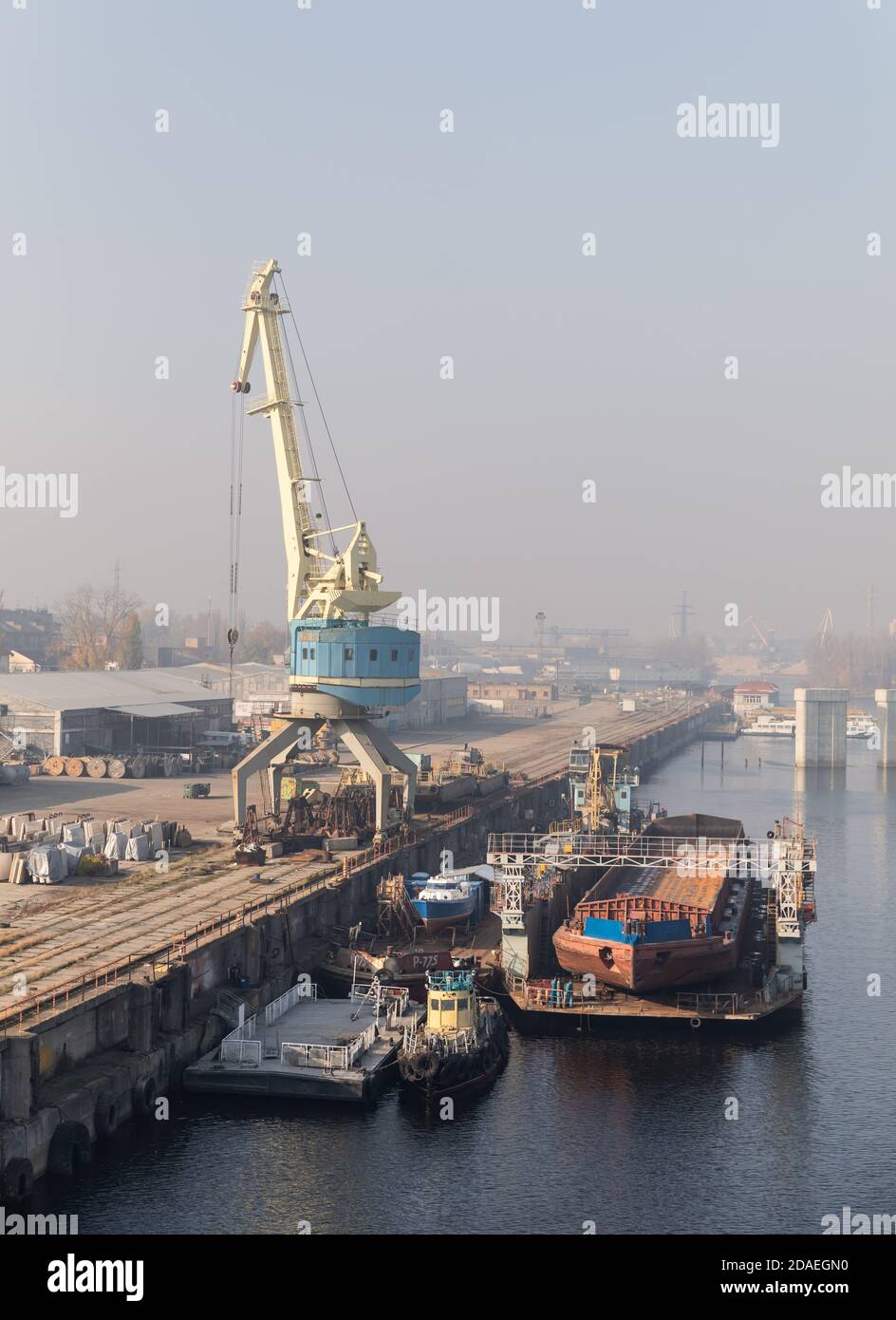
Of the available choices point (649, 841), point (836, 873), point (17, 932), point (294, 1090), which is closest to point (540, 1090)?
point (294, 1090)

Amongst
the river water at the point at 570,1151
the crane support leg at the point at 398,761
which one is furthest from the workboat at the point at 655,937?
the crane support leg at the point at 398,761

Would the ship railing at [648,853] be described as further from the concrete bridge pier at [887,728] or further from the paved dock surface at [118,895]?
the concrete bridge pier at [887,728]

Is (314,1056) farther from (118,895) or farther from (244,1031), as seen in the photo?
(118,895)

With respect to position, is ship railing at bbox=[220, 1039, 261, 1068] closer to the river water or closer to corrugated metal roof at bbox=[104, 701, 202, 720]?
the river water

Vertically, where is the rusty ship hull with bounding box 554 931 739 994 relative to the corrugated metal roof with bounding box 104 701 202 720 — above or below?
below

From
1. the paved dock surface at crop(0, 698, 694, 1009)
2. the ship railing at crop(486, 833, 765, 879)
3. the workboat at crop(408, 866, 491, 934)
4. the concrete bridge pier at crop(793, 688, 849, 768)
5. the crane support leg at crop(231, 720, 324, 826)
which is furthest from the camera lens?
the concrete bridge pier at crop(793, 688, 849, 768)

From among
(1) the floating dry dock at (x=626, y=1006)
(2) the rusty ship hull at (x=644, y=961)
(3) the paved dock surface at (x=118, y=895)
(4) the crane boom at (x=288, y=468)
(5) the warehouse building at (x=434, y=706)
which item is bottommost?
(1) the floating dry dock at (x=626, y=1006)

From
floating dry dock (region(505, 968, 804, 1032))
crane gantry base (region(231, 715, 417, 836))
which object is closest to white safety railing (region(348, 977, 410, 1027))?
floating dry dock (region(505, 968, 804, 1032))
